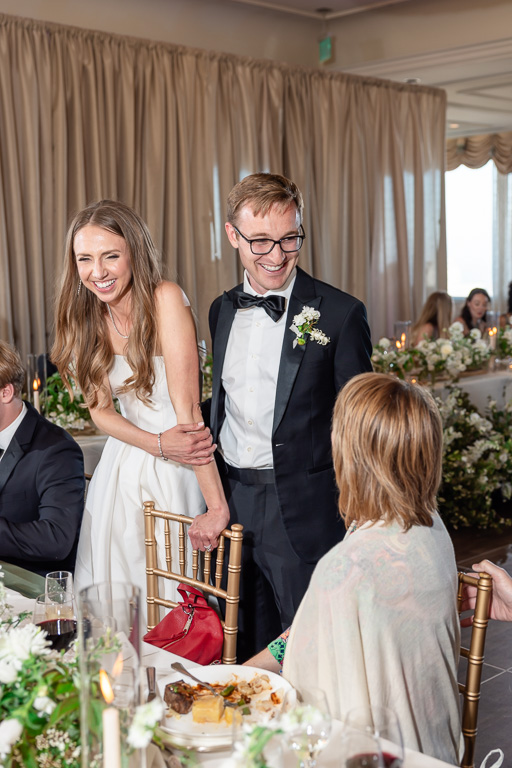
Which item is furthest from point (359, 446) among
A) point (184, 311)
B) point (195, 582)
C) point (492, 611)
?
point (184, 311)

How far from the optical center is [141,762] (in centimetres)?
112

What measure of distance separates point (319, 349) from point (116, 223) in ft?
2.20

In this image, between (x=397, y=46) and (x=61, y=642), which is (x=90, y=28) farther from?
(x=61, y=642)

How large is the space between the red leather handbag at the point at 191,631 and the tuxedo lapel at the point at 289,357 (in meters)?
0.52

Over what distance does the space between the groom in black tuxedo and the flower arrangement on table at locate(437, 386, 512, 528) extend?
281cm

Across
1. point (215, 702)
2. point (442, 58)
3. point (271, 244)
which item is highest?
point (442, 58)

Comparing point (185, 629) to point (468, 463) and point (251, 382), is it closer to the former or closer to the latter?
point (251, 382)

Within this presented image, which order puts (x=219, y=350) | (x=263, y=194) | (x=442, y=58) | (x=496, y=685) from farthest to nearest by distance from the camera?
1. (x=442, y=58)
2. (x=496, y=685)
3. (x=219, y=350)
4. (x=263, y=194)

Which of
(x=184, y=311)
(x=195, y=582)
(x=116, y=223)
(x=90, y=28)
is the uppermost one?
(x=90, y=28)

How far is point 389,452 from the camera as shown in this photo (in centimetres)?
A: 158

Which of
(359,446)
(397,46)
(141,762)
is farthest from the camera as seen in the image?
(397,46)

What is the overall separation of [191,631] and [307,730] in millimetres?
1004

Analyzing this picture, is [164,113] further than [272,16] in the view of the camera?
No

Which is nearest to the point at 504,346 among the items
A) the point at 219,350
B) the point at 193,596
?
the point at 219,350
